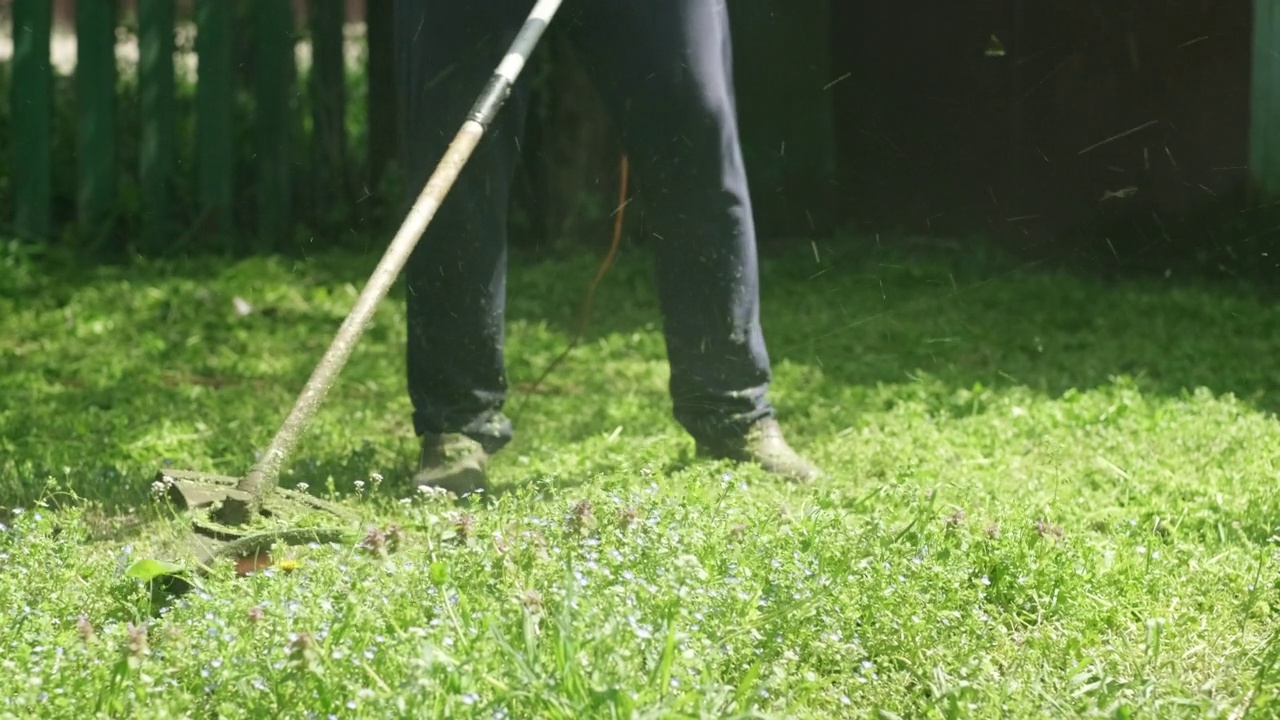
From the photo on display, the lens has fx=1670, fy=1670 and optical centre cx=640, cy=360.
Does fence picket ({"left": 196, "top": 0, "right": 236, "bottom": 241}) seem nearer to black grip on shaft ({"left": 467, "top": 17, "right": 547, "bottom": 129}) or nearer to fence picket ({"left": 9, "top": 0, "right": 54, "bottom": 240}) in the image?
fence picket ({"left": 9, "top": 0, "right": 54, "bottom": 240})

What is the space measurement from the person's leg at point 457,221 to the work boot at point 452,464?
0.03m

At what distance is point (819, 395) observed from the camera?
5051 millimetres

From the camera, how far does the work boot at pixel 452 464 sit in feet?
12.8

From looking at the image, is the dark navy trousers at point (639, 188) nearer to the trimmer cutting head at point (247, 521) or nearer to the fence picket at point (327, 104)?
the trimmer cutting head at point (247, 521)

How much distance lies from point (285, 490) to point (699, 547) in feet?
2.94

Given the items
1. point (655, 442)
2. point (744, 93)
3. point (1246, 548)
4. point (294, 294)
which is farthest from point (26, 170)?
point (1246, 548)

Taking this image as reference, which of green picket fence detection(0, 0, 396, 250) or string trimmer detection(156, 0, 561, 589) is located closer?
string trimmer detection(156, 0, 561, 589)

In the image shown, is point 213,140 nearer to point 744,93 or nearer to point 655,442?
point 744,93

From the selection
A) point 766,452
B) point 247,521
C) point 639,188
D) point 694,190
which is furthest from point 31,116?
point 247,521

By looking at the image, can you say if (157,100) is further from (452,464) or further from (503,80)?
(503,80)

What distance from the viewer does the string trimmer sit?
2.95 m

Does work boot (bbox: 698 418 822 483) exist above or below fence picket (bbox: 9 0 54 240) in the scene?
below

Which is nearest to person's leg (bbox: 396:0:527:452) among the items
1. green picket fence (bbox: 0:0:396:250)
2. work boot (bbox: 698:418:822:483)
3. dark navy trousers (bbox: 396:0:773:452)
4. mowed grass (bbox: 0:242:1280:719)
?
dark navy trousers (bbox: 396:0:773:452)

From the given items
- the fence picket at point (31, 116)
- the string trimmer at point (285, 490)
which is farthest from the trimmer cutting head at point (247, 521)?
the fence picket at point (31, 116)
